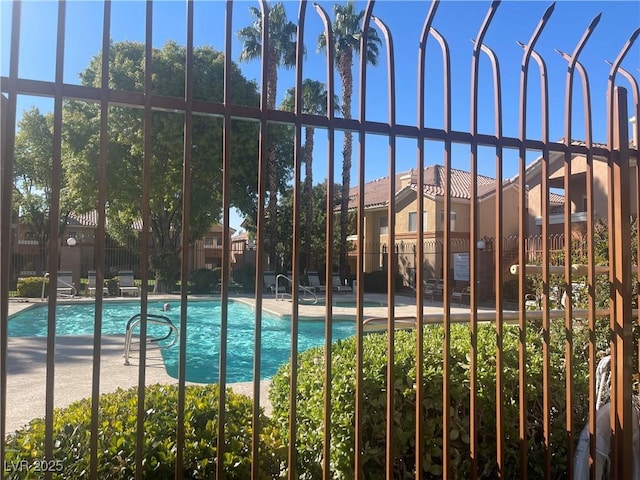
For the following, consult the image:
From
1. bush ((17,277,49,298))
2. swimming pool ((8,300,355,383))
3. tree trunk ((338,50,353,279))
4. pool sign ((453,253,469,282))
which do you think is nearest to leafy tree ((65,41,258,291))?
bush ((17,277,49,298))

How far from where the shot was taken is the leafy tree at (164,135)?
57.7ft

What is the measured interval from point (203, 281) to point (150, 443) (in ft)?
67.8

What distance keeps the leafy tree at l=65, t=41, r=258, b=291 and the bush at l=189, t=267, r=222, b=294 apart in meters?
1.40

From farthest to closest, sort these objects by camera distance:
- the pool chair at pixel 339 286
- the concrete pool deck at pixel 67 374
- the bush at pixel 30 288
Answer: the pool chair at pixel 339 286, the bush at pixel 30 288, the concrete pool deck at pixel 67 374

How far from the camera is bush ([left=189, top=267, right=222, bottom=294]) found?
71.1 ft

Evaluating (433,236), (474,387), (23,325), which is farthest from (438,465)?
(433,236)

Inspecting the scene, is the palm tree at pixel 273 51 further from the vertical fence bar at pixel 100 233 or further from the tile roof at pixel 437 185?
the vertical fence bar at pixel 100 233

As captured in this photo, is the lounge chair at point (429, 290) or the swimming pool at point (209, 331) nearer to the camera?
the swimming pool at point (209, 331)

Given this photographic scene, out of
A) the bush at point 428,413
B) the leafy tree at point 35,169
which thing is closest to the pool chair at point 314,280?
the leafy tree at point 35,169

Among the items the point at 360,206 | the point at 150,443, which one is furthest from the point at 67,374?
the point at 360,206

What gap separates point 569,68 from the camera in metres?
2.32

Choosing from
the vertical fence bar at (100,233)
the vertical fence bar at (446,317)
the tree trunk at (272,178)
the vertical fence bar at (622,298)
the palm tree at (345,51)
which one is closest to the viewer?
the vertical fence bar at (100,233)

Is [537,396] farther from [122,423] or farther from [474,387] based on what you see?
[122,423]

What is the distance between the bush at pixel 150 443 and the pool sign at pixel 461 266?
17952mm
